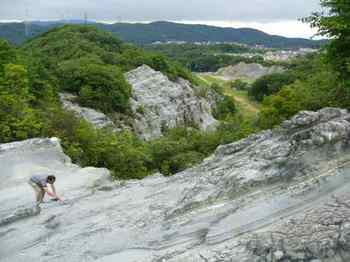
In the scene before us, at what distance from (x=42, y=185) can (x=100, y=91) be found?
32.5 metres

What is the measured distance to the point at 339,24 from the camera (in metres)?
17.2

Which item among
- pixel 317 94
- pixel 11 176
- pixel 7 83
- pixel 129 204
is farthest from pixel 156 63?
pixel 129 204

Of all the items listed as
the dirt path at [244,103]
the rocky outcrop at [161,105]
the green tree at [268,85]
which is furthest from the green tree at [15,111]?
the green tree at [268,85]

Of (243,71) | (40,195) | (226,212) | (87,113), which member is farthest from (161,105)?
(243,71)

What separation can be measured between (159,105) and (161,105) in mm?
483

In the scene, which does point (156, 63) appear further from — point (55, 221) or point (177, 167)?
point (55, 221)

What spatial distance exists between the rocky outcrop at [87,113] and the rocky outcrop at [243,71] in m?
98.1

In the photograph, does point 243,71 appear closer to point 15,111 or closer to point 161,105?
point 161,105

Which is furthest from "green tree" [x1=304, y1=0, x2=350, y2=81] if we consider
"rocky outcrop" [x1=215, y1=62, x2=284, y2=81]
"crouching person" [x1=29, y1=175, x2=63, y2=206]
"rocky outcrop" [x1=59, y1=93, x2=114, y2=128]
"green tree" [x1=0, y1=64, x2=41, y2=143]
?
"rocky outcrop" [x1=215, y1=62, x2=284, y2=81]

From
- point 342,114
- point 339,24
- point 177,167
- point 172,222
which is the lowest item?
point 177,167

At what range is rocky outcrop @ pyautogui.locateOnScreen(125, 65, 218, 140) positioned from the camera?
5365 centimetres

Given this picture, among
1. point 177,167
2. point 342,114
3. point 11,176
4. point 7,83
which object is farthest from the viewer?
point 7,83

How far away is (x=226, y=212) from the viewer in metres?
12.4

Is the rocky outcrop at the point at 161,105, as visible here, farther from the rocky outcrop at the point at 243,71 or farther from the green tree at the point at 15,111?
the rocky outcrop at the point at 243,71
